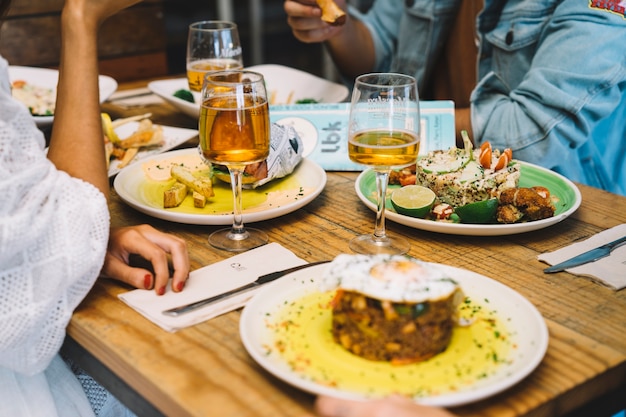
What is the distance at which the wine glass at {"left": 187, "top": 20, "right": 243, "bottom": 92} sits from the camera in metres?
1.79

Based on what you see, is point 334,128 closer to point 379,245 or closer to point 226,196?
point 226,196

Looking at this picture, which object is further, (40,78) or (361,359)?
(40,78)

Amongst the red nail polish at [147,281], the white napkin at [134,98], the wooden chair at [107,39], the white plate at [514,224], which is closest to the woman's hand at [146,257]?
the red nail polish at [147,281]

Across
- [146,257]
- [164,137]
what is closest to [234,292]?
[146,257]

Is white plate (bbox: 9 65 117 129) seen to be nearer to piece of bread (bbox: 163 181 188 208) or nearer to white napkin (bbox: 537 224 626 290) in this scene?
piece of bread (bbox: 163 181 188 208)

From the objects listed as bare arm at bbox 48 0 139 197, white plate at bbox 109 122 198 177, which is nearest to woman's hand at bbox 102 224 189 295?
bare arm at bbox 48 0 139 197

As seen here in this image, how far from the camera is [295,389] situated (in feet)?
2.67

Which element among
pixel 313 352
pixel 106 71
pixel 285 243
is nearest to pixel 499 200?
pixel 285 243

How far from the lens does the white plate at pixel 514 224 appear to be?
1186 millimetres

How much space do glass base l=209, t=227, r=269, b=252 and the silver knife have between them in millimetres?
467

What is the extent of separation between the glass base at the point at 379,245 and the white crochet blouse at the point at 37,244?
0.41m

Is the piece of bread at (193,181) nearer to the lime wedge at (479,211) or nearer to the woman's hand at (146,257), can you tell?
the woman's hand at (146,257)

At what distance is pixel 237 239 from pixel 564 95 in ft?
3.20

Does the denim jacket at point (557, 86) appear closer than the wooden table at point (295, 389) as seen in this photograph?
No
